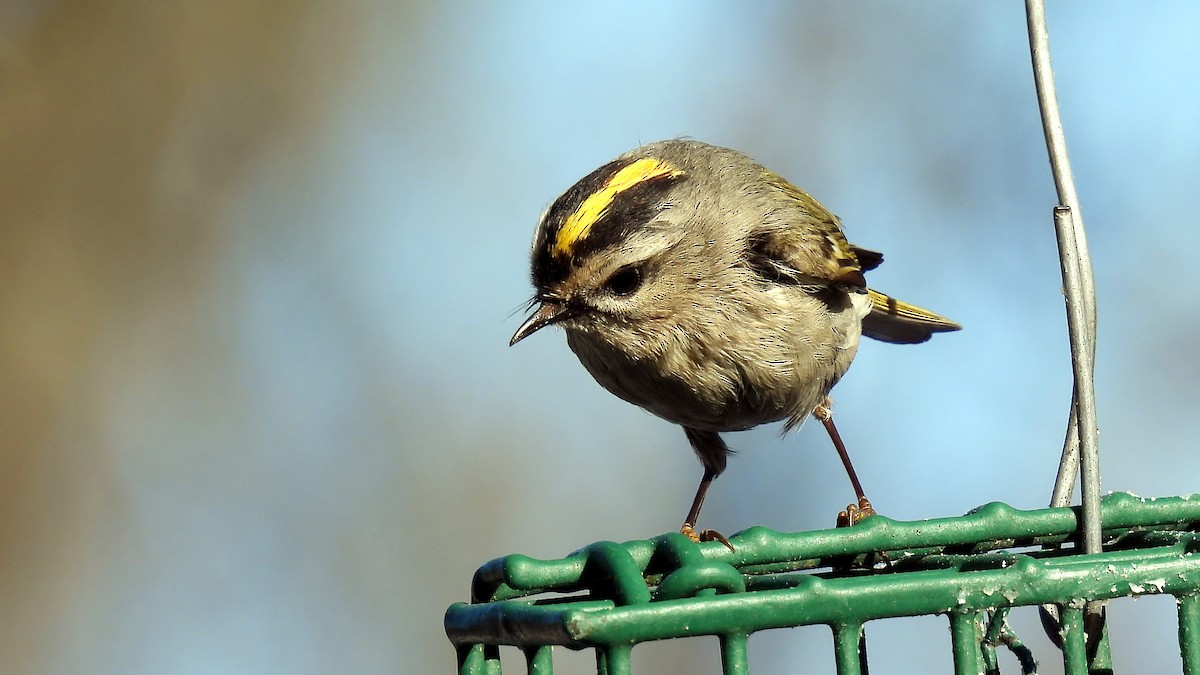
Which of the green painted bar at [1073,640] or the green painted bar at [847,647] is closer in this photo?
the green painted bar at [847,647]

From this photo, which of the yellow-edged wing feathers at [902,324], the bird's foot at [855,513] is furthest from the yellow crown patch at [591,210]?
the yellow-edged wing feathers at [902,324]

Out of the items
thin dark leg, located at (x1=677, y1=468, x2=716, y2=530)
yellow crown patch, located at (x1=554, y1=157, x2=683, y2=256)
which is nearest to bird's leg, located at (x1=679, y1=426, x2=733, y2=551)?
thin dark leg, located at (x1=677, y1=468, x2=716, y2=530)

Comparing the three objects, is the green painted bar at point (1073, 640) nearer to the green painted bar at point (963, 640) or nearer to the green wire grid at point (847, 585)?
the green wire grid at point (847, 585)

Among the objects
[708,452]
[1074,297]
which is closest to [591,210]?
[708,452]

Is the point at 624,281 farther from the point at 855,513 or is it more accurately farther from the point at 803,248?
the point at 855,513

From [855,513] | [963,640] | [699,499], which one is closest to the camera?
[963,640]

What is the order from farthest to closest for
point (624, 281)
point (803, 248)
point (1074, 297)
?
point (803, 248), point (624, 281), point (1074, 297)
